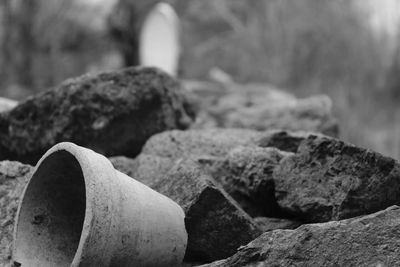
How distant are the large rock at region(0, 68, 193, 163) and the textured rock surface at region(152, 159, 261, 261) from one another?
959mm

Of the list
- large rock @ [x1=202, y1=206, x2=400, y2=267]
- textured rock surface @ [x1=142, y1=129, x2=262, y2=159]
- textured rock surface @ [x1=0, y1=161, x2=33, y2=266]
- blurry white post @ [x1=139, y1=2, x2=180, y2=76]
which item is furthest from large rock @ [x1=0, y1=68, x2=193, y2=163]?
blurry white post @ [x1=139, y1=2, x2=180, y2=76]

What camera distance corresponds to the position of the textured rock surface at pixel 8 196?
9.62 feet

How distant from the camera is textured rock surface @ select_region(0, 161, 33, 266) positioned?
2932mm

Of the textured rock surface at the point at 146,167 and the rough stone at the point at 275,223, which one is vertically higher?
the textured rock surface at the point at 146,167

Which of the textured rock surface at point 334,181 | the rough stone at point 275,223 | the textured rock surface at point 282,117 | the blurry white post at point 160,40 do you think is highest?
the blurry white post at point 160,40

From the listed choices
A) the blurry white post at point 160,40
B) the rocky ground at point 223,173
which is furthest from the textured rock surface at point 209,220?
the blurry white post at point 160,40

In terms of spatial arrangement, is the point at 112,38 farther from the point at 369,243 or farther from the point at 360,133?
the point at 369,243

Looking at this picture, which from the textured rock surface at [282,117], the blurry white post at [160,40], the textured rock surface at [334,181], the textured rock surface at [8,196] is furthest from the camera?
the blurry white post at [160,40]

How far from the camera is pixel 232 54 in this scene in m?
13.1

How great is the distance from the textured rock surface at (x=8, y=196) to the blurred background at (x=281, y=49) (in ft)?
18.6

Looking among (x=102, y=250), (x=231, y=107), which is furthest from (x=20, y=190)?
(x=231, y=107)

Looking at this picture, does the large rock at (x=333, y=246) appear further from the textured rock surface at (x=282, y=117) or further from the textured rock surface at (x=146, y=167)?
the textured rock surface at (x=282, y=117)

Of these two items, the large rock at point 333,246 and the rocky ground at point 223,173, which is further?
the rocky ground at point 223,173

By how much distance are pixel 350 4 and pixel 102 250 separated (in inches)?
309
